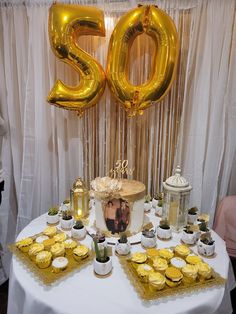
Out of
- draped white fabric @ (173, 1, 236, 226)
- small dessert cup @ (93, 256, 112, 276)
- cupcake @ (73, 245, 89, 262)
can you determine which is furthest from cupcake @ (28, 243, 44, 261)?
draped white fabric @ (173, 1, 236, 226)

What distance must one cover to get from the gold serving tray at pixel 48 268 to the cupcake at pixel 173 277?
1.09 feet

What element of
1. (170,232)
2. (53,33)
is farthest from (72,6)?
(170,232)

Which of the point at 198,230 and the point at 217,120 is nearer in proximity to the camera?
the point at 198,230

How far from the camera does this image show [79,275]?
988mm

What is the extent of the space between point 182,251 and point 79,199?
2.00ft

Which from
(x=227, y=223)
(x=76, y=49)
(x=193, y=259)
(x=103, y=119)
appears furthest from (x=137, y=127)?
(x=193, y=259)

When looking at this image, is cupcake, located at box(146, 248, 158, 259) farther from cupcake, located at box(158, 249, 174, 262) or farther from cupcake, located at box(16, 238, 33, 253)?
cupcake, located at box(16, 238, 33, 253)

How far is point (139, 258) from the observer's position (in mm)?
1033

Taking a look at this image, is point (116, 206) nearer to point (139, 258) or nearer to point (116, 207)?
point (116, 207)

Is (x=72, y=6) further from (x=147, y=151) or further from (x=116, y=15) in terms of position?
(x=147, y=151)

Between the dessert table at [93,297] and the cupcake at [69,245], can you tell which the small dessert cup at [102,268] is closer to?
the dessert table at [93,297]

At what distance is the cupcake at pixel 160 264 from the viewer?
97 cm

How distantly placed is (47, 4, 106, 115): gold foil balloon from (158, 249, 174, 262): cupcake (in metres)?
0.96

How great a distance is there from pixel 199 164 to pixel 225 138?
0.24 meters
